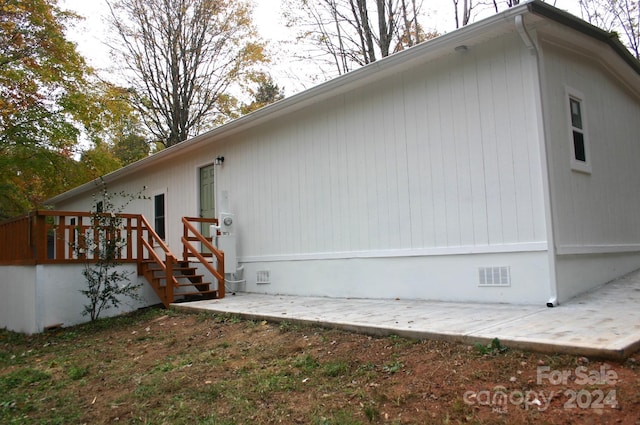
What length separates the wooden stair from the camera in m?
7.45

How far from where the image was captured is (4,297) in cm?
831

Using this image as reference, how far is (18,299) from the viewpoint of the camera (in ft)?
25.2

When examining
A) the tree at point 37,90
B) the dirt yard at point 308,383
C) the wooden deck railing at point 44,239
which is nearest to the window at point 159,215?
the tree at point 37,90

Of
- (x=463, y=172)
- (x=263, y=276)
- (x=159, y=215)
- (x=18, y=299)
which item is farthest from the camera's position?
(x=159, y=215)

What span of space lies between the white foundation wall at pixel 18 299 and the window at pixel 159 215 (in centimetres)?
361

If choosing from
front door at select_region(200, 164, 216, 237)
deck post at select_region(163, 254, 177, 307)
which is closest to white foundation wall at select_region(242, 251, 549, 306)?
deck post at select_region(163, 254, 177, 307)

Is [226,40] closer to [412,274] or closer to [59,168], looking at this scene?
[59,168]

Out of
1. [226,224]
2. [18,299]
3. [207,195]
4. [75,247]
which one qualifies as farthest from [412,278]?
[18,299]

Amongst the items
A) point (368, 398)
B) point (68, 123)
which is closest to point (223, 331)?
point (368, 398)

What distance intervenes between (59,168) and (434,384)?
10.7m

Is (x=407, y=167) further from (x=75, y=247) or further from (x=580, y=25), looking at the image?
(x=75, y=247)

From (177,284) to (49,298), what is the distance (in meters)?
1.85

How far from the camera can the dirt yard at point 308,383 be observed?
8.50 feet

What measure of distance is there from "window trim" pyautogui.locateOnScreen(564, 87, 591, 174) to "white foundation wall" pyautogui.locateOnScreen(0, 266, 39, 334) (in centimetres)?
759
